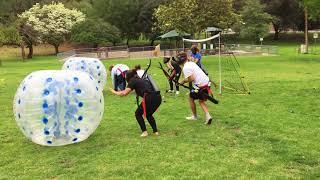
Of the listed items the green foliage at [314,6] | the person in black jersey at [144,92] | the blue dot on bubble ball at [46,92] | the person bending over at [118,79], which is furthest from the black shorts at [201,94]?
the green foliage at [314,6]

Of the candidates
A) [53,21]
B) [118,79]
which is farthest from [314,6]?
[53,21]

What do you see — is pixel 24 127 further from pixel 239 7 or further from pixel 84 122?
pixel 239 7

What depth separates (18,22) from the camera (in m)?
49.3

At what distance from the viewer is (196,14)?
104 feet

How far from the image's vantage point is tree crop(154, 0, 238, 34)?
3162 cm

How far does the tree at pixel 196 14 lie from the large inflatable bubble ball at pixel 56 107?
2309 cm

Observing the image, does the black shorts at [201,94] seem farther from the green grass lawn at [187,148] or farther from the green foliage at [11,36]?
the green foliage at [11,36]

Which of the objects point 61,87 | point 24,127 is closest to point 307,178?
point 61,87

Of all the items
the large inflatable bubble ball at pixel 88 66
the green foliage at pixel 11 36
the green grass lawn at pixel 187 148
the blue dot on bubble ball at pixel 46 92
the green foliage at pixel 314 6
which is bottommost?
the green grass lawn at pixel 187 148

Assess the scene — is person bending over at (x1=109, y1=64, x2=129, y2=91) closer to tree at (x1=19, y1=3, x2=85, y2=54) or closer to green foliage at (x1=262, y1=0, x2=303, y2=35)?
tree at (x1=19, y1=3, x2=85, y2=54)

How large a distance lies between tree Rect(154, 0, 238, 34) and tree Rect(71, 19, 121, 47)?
18956mm

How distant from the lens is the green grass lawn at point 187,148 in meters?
7.48

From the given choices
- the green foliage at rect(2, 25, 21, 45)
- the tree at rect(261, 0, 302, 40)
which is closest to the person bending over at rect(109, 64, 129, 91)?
the green foliage at rect(2, 25, 21, 45)

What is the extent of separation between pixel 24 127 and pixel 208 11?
24.7 metres
